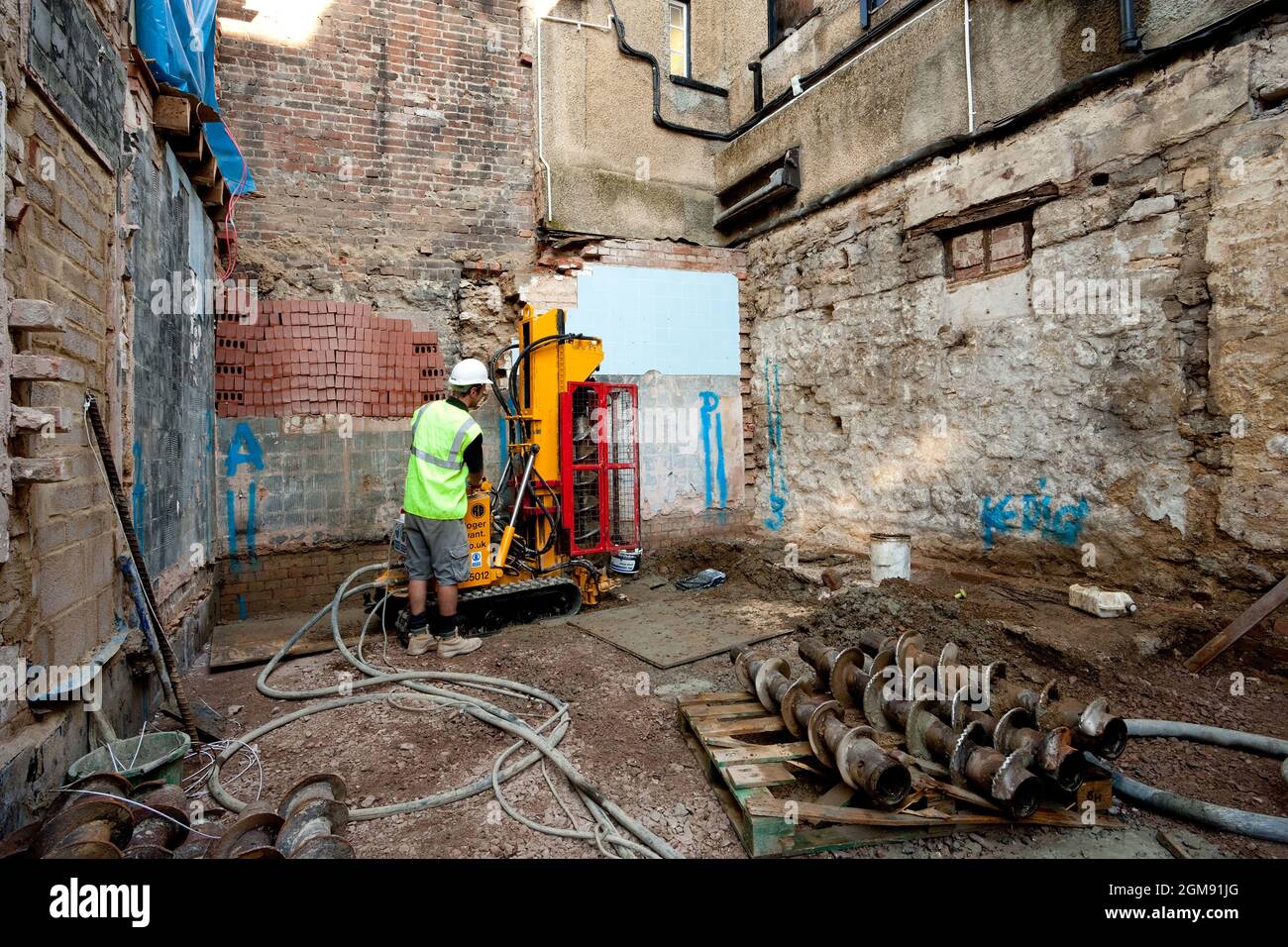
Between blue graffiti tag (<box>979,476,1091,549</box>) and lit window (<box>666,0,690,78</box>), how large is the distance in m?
6.96

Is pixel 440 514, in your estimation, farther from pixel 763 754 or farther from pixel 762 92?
pixel 762 92

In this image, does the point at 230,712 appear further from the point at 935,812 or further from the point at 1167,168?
the point at 1167,168

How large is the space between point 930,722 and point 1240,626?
2480mm

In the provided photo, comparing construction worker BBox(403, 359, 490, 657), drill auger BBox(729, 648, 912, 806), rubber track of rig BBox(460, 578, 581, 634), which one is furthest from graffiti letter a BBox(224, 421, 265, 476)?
drill auger BBox(729, 648, 912, 806)

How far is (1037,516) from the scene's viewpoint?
5309 millimetres

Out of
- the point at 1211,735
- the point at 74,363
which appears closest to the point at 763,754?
the point at 1211,735

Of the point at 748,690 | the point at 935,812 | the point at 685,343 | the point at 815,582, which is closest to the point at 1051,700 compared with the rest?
the point at 935,812

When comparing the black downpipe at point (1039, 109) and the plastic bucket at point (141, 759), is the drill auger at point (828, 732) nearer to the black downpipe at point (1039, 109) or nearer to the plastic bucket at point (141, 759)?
the plastic bucket at point (141, 759)

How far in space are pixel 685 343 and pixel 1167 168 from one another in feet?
15.8

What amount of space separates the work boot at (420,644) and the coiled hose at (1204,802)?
408 centimetres

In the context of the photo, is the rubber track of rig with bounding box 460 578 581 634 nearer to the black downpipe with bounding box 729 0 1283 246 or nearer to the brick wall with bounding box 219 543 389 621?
the brick wall with bounding box 219 543 389 621

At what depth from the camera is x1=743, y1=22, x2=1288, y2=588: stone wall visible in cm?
412

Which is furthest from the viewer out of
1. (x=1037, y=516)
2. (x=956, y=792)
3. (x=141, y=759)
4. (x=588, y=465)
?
(x=588, y=465)

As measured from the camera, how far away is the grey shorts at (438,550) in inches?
192
